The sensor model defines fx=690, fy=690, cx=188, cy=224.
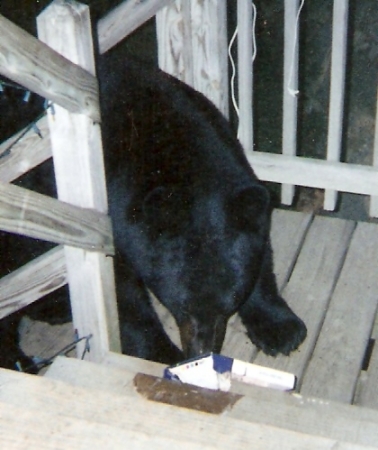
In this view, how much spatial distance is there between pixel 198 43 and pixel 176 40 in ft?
0.33

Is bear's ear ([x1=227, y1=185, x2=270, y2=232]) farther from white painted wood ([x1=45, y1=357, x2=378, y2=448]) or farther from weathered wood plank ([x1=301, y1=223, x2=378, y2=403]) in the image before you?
white painted wood ([x1=45, y1=357, x2=378, y2=448])

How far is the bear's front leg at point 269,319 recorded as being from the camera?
274 cm

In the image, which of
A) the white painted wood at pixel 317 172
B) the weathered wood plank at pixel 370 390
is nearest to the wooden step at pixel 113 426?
the weathered wood plank at pixel 370 390

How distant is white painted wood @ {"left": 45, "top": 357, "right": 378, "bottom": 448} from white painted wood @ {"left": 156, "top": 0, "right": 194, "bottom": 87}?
186 cm

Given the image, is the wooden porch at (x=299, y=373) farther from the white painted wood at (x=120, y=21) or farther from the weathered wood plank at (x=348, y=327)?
the white painted wood at (x=120, y=21)

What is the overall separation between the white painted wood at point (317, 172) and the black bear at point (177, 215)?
1.92 ft

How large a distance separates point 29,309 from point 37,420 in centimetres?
190

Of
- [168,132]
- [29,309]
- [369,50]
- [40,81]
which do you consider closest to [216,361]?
[40,81]

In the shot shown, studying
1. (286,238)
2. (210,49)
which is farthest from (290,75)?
(286,238)

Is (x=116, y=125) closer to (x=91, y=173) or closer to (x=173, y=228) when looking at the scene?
(x=173, y=228)

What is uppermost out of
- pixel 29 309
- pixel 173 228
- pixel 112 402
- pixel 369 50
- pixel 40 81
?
pixel 40 81

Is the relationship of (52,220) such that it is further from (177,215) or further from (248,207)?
(248,207)

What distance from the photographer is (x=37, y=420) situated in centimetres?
127

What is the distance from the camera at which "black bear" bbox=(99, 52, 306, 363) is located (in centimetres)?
241
